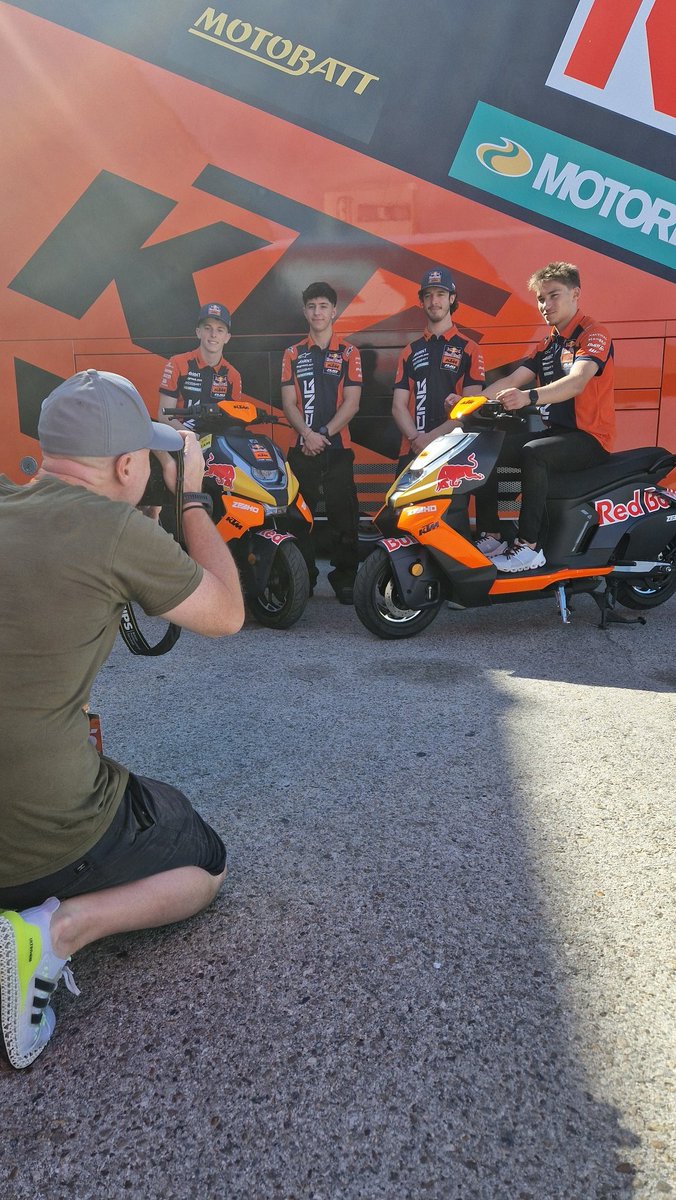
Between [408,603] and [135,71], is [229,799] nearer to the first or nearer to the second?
[408,603]

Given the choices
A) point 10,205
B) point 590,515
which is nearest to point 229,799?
point 590,515

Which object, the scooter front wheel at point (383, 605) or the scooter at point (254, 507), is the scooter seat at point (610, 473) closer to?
the scooter front wheel at point (383, 605)

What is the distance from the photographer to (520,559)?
4141 millimetres

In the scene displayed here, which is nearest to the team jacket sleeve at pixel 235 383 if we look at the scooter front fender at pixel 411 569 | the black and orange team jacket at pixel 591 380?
the scooter front fender at pixel 411 569

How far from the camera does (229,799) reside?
2.44 meters

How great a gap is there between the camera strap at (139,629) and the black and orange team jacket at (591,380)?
7.87 ft

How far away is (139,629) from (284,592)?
165cm

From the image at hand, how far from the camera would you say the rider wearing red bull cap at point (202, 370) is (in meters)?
5.16

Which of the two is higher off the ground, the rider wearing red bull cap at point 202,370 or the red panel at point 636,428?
the rider wearing red bull cap at point 202,370

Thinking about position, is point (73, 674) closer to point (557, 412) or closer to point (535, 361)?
point (557, 412)

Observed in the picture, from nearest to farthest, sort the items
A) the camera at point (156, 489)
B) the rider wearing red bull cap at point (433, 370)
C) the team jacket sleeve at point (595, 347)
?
the camera at point (156, 489)
the team jacket sleeve at point (595, 347)
the rider wearing red bull cap at point (433, 370)

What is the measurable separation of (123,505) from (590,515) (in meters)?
3.25

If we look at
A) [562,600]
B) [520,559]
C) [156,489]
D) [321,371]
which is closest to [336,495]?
[321,371]

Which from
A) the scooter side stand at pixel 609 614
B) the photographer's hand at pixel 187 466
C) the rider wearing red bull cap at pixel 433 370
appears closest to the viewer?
the photographer's hand at pixel 187 466
